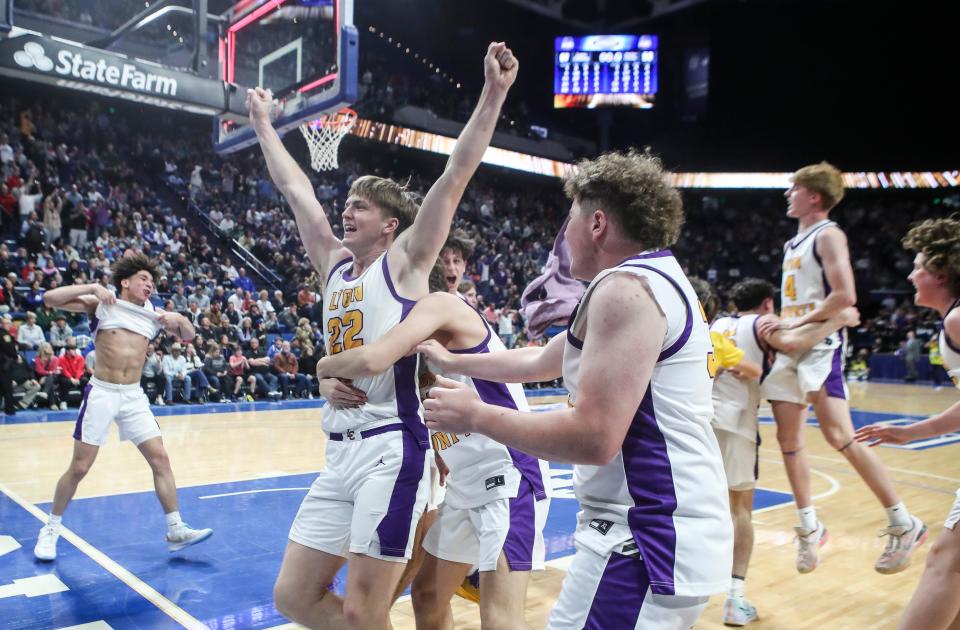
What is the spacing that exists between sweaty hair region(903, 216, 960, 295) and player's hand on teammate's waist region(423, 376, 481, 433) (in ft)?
7.30

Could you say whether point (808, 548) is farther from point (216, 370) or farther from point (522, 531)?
point (216, 370)

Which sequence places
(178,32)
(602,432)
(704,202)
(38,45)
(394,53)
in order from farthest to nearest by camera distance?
1. (704,202)
2. (394,53)
3. (178,32)
4. (38,45)
5. (602,432)

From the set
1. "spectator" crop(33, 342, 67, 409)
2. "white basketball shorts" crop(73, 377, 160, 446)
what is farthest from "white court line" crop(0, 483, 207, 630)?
"spectator" crop(33, 342, 67, 409)

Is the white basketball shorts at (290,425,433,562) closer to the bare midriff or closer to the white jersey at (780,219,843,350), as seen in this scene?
the white jersey at (780,219,843,350)

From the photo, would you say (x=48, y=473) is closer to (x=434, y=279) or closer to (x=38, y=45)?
(x=38, y=45)

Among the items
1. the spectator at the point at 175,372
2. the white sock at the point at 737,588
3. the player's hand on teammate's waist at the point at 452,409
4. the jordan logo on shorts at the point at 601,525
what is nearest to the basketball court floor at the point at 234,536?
the white sock at the point at 737,588

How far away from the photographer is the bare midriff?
220 inches

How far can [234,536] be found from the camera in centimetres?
562

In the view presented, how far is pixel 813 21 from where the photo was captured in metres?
28.1

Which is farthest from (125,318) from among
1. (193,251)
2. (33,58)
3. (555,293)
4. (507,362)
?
(193,251)

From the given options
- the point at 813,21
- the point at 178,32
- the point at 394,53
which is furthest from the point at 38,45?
the point at 813,21

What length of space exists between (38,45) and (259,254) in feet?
40.3

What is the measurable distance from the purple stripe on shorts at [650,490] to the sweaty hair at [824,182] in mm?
3402

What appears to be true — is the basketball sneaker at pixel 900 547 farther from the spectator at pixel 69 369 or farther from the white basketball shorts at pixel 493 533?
the spectator at pixel 69 369
